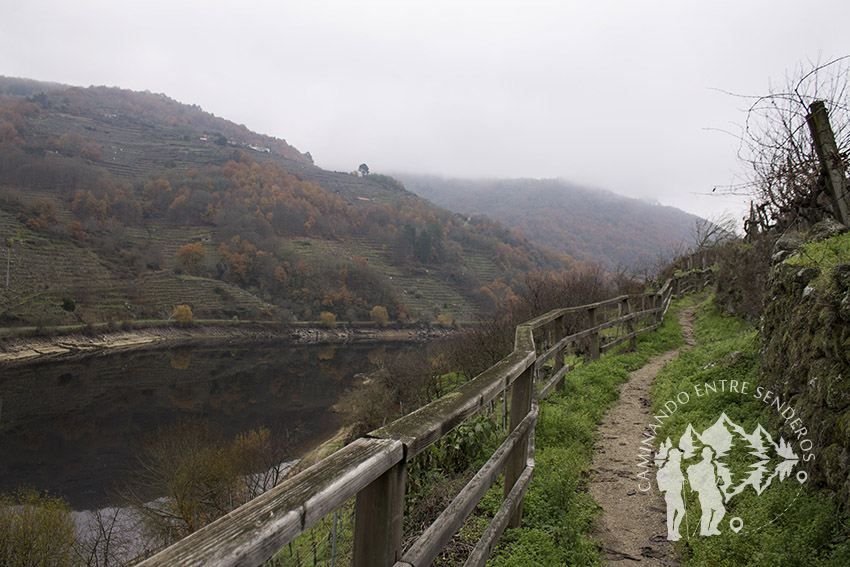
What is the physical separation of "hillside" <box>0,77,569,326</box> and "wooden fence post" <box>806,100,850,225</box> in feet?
217

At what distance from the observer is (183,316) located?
215 feet

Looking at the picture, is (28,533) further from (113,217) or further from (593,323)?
(113,217)

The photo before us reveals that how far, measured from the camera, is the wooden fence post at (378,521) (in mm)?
1309

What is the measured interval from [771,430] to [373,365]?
51.2 m

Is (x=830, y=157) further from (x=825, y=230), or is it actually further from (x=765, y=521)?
(x=765, y=521)

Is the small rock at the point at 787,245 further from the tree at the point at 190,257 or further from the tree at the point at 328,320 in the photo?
the tree at the point at 190,257

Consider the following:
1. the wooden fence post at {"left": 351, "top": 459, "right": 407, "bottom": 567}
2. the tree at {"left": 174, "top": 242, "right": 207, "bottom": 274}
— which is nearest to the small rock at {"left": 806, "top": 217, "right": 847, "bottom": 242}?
the wooden fence post at {"left": 351, "top": 459, "right": 407, "bottom": 567}

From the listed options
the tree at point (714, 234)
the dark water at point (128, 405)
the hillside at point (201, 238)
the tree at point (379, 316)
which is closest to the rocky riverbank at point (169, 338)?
the tree at point (379, 316)

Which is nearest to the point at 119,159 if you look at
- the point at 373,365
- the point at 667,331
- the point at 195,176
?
the point at 195,176

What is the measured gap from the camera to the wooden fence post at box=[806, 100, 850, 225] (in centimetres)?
505

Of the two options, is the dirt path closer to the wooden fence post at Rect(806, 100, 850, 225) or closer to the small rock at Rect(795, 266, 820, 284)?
the small rock at Rect(795, 266, 820, 284)

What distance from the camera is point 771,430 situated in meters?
3.50

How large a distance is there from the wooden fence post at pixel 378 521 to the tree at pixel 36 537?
67.8 feet

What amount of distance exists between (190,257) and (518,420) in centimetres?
9296
